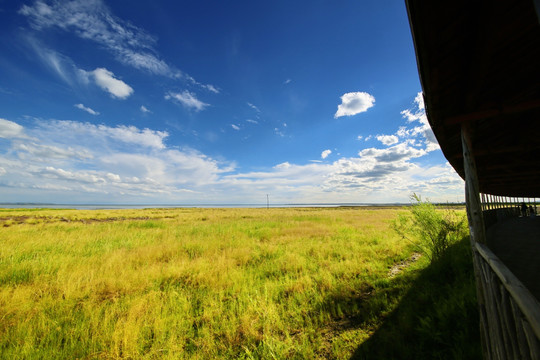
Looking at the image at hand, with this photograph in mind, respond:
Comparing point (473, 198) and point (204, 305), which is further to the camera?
point (204, 305)

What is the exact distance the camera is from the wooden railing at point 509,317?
1.34 meters

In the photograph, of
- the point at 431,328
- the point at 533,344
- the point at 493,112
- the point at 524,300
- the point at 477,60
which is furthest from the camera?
the point at 431,328

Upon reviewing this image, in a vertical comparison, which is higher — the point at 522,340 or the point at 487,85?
the point at 487,85

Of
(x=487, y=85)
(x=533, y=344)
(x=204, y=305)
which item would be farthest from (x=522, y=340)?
(x=204, y=305)

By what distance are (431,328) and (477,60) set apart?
13.4 ft

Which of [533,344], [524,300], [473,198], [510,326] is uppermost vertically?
[473,198]

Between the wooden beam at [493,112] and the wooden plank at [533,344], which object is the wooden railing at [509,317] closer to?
the wooden plank at [533,344]

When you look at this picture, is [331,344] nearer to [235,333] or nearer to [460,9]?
[235,333]

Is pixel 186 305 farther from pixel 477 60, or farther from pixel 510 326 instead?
pixel 477 60

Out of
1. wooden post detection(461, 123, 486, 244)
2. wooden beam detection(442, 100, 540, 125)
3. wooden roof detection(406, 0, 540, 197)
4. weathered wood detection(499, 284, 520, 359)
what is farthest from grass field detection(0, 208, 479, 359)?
wooden roof detection(406, 0, 540, 197)

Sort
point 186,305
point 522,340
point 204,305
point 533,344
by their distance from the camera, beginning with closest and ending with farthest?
point 533,344 → point 522,340 → point 186,305 → point 204,305

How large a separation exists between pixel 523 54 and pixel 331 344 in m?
4.99

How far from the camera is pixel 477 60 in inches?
97.6

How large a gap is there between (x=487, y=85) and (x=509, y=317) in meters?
3.12
